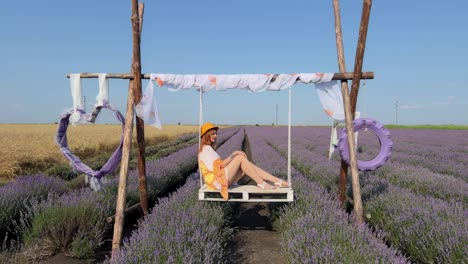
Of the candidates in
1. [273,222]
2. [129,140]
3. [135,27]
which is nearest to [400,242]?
[273,222]

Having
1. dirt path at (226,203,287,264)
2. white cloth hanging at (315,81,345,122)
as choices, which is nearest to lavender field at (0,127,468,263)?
dirt path at (226,203,287,264)

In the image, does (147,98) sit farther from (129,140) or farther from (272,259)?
(272,259)

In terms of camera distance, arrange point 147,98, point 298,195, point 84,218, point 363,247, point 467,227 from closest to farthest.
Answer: point 363,247
point 467,227
point 84,218
point 147,98
point 298,195

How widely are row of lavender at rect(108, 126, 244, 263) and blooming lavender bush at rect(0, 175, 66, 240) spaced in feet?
5.80

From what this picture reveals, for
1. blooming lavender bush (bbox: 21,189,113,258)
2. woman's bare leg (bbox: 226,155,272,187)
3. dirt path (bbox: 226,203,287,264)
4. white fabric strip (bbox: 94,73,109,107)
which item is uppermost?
white fabric strip (bbox: 94,73,109,107)

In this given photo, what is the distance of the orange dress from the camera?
4.62 m

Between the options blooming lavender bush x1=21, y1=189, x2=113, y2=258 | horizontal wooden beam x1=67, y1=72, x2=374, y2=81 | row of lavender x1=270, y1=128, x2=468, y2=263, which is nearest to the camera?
row of lavender x1=270, y1=128, x2=468, y2=263

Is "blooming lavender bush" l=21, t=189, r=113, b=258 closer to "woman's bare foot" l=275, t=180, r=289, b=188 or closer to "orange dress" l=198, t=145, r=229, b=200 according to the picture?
"orange dress" l=198, t=145, r=229, b=200

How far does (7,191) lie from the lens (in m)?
5.23

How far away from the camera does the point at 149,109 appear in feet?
15.7

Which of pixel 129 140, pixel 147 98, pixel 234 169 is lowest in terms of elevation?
pixel 234 169

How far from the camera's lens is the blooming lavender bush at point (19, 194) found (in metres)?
4.75

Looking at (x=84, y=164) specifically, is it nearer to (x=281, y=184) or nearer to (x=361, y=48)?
(x=281, y=184)

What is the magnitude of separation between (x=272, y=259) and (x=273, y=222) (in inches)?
45.4
